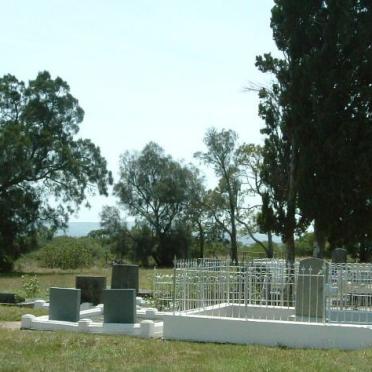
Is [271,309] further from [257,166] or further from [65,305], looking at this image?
[257,166]

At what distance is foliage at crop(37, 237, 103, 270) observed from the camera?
160 feet

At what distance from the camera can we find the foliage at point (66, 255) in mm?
48775

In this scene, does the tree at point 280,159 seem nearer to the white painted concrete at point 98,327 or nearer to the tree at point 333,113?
the tree at point 333,113

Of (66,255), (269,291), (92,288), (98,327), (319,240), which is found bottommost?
(98,327)

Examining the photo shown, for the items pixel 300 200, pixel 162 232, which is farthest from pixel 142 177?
pixel 300 200

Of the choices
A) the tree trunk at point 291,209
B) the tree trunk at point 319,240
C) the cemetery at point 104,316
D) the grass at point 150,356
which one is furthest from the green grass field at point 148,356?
the tree trunk at point 291,209

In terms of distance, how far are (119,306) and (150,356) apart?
10.8 feet

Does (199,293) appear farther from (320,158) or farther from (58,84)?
(58,84)

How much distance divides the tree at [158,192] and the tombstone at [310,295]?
44.5m

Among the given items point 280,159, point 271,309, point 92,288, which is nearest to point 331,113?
point 280,159

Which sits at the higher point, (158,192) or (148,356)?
(158,192)

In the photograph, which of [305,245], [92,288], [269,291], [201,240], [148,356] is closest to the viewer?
[148,356]

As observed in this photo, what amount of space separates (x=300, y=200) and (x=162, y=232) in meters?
33.0

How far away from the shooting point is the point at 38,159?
157ft
